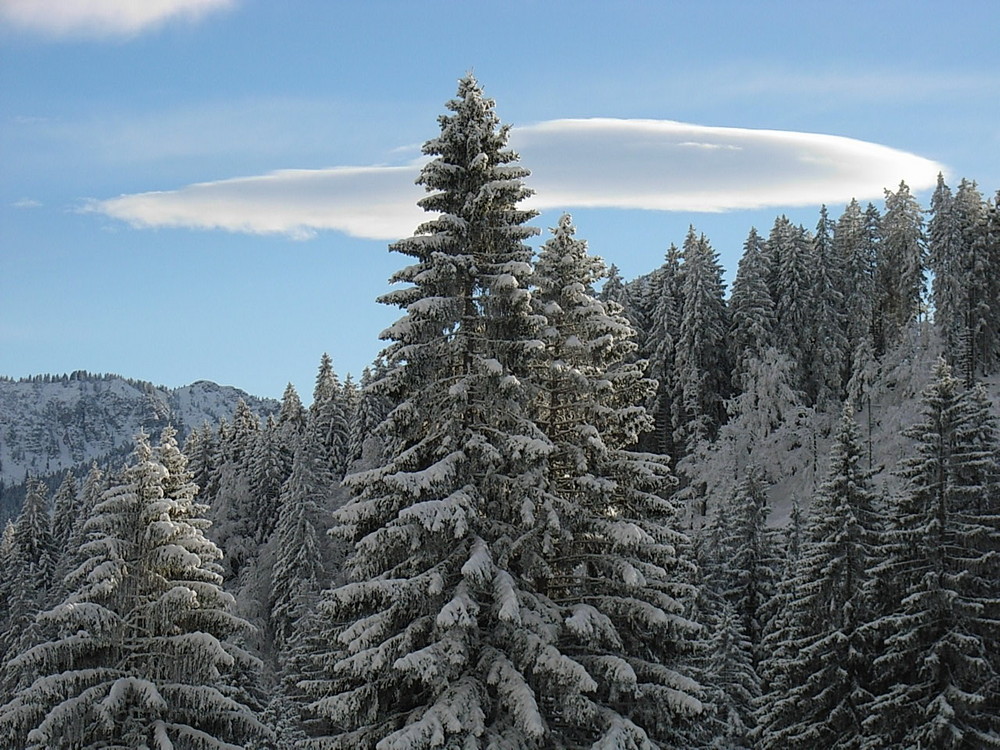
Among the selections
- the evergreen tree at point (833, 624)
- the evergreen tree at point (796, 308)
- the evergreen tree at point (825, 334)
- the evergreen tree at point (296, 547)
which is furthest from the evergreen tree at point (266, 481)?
the evergreen tree at point (833, 624)

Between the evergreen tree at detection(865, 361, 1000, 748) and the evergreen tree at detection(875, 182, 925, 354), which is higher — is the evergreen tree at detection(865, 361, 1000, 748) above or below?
below

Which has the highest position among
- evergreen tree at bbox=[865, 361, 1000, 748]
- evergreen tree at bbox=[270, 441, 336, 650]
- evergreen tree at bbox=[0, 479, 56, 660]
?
evergreen tree at bbox=[865, 361, 1000, 748]

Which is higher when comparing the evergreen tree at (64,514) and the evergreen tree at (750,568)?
the evergreen tree at (750,568)

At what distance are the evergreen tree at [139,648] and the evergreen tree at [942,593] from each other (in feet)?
55.0

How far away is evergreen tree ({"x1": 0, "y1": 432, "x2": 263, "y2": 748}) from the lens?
766 inches

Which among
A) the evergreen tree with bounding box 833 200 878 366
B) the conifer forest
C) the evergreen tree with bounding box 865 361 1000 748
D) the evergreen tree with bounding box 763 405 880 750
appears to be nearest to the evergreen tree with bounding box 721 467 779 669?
the conifer forest

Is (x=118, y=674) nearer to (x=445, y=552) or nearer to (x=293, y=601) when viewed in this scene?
(x=445, y=552)

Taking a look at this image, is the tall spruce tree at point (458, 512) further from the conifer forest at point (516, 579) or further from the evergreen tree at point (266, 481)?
the evergreen tree at point (266, 481)

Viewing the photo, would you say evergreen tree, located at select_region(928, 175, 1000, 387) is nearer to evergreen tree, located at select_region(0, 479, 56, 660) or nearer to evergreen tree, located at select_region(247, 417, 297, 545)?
evergreen tree, located at select_region(247, 417, 297, 545)

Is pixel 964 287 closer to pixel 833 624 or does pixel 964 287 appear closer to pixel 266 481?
pixel 833 624

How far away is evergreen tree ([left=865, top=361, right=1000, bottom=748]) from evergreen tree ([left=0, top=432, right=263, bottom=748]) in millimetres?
16775

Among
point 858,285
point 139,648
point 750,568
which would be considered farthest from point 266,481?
point 139,648

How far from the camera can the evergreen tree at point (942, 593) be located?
83.6 feet

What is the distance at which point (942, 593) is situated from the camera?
2611 centimetres
